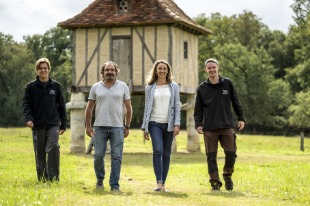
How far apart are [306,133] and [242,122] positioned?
49.9m

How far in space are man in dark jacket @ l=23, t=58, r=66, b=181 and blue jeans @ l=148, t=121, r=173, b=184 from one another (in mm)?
1722

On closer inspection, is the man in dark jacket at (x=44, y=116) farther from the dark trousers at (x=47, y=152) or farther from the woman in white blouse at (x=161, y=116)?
the woman in white blouse at (x=161, y=116)

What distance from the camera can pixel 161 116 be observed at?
11.2 meters

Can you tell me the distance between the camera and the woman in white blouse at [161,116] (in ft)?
36.7

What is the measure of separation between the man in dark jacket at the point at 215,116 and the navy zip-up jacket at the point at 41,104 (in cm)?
248

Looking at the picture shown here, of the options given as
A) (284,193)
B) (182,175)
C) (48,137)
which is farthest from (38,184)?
(182,175)

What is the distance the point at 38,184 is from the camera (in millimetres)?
11039

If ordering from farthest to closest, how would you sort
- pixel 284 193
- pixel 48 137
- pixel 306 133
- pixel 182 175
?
1. pixel 306 133
2. pixel 182 175
3. pixel 48 137
4. pixel 284 193

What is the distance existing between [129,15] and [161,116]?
16.6 meters

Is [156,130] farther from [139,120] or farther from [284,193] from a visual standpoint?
[139,120]

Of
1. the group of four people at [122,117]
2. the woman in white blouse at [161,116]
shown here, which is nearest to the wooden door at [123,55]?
the group of four people at [122,117]

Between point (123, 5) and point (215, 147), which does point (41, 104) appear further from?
point (123, 5)

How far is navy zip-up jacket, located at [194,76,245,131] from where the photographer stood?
38.3 feet

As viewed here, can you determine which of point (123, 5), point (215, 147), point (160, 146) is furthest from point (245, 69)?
point (160, 146)
